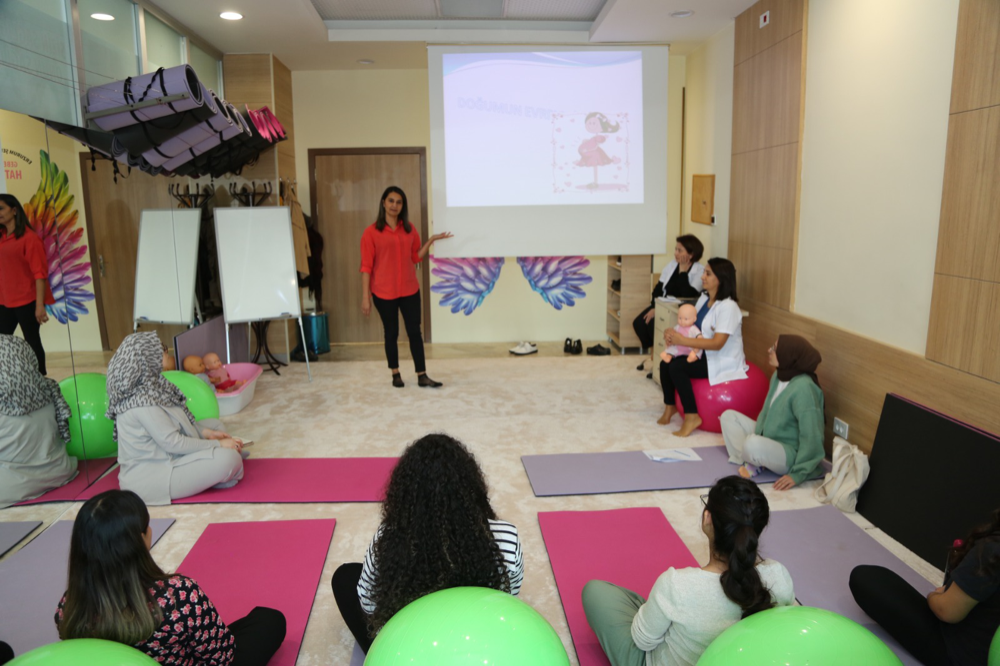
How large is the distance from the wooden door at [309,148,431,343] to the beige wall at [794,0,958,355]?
374 centimetres

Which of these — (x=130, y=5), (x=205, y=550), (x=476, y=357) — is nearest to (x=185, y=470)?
(x=205, y=550)

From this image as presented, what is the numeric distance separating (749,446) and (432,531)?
2279mm

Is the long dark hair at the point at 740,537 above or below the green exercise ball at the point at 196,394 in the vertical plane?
above

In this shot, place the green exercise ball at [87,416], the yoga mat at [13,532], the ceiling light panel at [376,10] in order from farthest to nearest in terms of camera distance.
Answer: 1. the ceiling light panel at [376,10]
2. the green exercise ball at [87,416]
3. the yoga mat at [13,532]

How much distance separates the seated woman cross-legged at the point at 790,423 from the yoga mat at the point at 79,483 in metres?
3.23

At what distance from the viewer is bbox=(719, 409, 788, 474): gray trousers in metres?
3.42

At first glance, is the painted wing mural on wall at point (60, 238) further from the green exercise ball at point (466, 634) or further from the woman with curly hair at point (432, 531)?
the green exercise ball at point (466, 634)

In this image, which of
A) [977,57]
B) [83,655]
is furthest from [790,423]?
[83,655]

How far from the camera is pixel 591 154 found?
18.5 feet

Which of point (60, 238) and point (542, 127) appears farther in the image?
point (542, 127)

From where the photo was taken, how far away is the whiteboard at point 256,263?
541 centimetres

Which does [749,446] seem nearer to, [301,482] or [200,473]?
[301,482]

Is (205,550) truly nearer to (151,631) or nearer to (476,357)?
(151,631)

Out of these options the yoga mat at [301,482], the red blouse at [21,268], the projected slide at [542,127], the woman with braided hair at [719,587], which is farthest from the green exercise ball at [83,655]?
the projected slide at [542,127]
